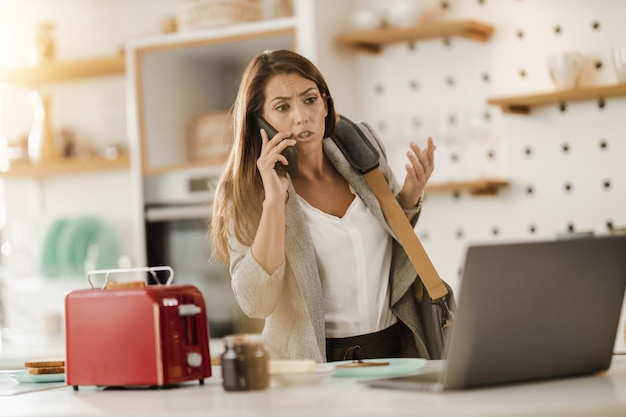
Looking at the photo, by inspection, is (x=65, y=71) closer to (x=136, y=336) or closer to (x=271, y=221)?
(x=271, y=221)

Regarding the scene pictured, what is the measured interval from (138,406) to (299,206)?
2.85ft

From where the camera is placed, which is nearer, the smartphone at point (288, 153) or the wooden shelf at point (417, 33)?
the smartphone at point (288, 153)

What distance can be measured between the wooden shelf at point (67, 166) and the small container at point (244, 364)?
2.91 metres

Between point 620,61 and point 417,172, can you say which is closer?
point 417,172

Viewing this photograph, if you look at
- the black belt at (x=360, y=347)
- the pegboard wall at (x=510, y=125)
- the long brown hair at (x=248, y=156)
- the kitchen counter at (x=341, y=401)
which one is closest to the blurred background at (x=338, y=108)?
the pegboard wall at (x=510, y=125)

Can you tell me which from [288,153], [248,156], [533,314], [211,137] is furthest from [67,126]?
[533,314]

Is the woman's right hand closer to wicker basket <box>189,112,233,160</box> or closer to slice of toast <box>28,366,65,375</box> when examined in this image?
slice of toast <box>28,366,65,375</box>

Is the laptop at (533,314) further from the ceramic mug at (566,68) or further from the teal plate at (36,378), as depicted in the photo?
the ceramic mug at (566,68)

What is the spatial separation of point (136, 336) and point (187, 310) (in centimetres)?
10

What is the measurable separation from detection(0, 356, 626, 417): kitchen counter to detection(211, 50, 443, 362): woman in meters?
0.50

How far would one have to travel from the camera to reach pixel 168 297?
178cm

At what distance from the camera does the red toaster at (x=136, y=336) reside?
5.75 ft

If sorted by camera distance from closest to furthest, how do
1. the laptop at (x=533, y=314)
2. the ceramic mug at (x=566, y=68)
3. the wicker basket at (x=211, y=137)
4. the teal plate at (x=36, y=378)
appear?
the laptop at (x=533, y=314) < the teal plate at (x=36, y=378) < the ceramic mug at (x=566, y=68) < the wicker basket at (x=211, y=137)

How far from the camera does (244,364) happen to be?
160cm
